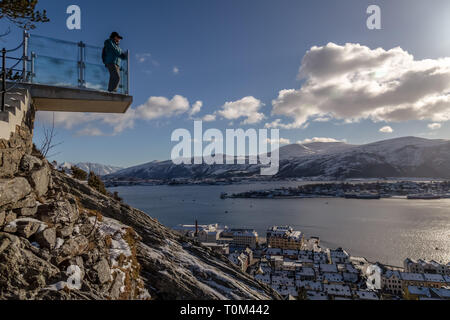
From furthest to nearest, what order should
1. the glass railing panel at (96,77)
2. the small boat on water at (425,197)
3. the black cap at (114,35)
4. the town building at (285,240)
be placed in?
the small boat on water at (425,197)
the town building at (285,240)
the glass railing panel at (96,77)
the black cap at (114,35)

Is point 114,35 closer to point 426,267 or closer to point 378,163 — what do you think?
point 426,267

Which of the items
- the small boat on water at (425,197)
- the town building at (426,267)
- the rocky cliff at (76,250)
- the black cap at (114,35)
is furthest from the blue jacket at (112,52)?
the small boat on water at (425,197)

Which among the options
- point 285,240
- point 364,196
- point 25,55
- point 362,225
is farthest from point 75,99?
point 364,196

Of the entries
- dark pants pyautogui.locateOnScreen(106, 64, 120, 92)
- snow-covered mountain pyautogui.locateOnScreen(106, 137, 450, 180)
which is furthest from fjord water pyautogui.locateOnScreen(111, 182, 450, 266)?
snow-covered mountain pyautogui.locateOnScreen(106, 137, 450, 180)

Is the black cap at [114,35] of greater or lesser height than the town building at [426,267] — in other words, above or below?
above

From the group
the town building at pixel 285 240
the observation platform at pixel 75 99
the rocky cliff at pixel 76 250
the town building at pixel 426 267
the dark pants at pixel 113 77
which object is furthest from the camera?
the town building at pixel 285 240

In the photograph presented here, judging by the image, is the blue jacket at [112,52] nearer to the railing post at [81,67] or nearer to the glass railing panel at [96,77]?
the glass railing panel at [96,77]
